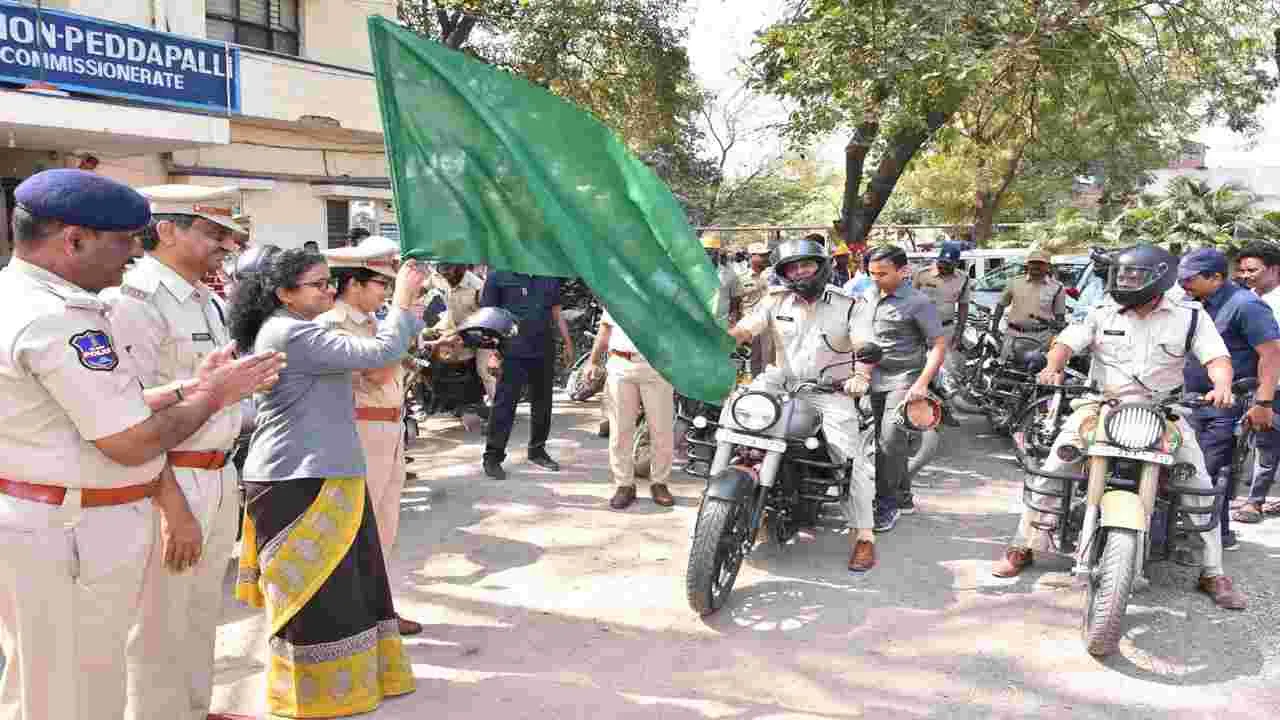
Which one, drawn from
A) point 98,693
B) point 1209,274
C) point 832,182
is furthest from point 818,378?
point 832,182

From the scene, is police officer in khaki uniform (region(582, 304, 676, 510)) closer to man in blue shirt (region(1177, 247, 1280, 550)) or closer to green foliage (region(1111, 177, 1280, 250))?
man in blue shirt (region(1177, 247, 1280, 550))

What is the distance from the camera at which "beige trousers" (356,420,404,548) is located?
4334mm

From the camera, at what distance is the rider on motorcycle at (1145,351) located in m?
4.76

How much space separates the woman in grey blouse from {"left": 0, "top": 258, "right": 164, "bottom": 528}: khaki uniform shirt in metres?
1.03

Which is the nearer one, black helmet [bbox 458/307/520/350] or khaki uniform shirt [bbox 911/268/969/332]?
black helmet [bbox 458/307/520/350]

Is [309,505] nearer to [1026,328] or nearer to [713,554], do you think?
[713,554]

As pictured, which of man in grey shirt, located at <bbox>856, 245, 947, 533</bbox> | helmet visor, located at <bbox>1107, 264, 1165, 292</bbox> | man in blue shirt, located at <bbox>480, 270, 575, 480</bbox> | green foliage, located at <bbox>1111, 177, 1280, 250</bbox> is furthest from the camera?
green foliage, located at <bbox>1111, 177, 1280, 250</bbox>

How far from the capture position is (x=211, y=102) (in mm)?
11914

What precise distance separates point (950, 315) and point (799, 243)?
14.7 ft

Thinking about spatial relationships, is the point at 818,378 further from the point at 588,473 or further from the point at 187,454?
the point at 187,454

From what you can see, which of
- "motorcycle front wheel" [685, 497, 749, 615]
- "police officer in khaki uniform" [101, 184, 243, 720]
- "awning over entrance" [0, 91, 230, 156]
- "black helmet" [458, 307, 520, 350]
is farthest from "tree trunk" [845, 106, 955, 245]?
"police officer in khaki uniform" [101, 184, 243, 720]

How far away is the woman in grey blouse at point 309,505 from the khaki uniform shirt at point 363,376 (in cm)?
52

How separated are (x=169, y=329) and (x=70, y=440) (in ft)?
2.60

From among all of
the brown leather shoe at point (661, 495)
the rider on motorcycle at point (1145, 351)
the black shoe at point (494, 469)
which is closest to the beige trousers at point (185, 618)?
the brown leather shoe at point (661, 495)
